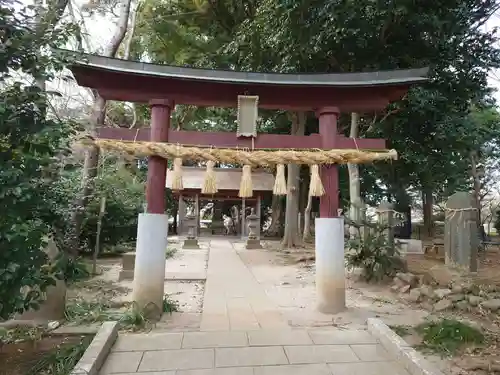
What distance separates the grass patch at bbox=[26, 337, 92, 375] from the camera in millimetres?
3660

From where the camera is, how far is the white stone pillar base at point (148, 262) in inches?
214

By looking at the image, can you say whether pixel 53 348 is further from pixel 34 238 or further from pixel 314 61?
pixel 314 61

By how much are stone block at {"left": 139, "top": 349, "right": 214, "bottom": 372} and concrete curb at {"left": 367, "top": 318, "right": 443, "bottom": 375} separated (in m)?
2.07

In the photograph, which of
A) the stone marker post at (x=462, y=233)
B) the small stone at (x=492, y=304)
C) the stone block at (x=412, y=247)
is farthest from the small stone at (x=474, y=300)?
the stone block at (x=412, y=247)

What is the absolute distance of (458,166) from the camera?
23250mm

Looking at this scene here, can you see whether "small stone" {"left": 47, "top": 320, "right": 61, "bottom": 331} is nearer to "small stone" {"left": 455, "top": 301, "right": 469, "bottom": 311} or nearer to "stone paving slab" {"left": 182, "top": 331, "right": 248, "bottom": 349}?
"stone paving slab" {"left": 182, "top": 331, "right": 248, "bottom": 349}

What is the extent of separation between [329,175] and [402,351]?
2.80 m

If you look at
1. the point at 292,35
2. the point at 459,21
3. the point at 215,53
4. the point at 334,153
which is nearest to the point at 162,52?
the point at 215,53

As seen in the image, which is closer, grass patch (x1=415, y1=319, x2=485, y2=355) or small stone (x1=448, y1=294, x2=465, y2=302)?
grass patch (x1=415, y1=319, x2=485, y2=355)

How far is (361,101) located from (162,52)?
1197cm

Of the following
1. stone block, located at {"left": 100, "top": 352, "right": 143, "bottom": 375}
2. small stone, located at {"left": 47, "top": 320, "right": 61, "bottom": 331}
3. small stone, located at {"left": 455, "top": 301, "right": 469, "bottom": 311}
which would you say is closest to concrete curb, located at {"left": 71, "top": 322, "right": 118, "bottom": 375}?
stone block, located at {"left": 100, "top": 352, "right": 143, "bottom": 375}

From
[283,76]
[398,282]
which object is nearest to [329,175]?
[283,76]

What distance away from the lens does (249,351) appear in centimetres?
427

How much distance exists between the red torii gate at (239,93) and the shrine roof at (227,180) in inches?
594
